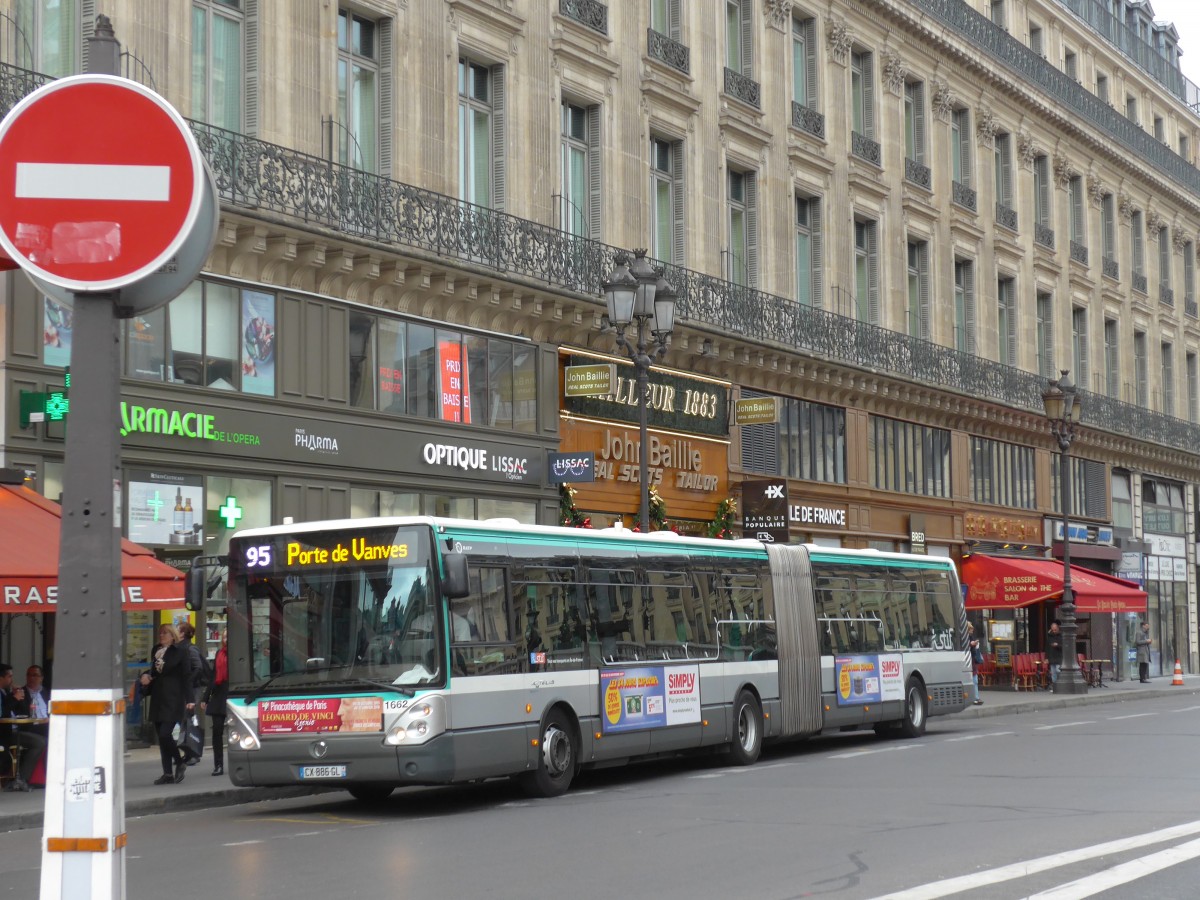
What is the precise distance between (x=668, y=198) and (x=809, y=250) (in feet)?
18.6

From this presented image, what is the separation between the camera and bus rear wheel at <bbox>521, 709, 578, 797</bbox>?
1695cm

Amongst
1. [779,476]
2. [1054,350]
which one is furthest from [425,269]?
[1054,350]

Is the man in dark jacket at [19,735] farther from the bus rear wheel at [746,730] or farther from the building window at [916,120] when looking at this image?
the building window at [916,120]

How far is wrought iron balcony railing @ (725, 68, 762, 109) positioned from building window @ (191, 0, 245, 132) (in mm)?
13108

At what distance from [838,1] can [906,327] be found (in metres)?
7.87


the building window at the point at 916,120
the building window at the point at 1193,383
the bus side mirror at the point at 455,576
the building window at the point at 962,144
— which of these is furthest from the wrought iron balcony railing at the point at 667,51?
the building window at the point at 1193,383

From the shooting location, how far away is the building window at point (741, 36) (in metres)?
35.1

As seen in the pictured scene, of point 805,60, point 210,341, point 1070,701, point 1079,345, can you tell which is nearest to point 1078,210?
Result: point 1079,345

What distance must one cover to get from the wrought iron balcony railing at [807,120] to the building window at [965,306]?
808 centimetres

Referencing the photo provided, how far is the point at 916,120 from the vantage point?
4231cm

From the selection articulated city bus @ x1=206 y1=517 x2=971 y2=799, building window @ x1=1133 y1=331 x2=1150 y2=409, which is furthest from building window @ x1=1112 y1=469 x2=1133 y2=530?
articulated city bus @ x1=206 y1=517 x2=971 y2=799

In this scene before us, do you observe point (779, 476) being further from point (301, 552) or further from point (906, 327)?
point (301, 552)

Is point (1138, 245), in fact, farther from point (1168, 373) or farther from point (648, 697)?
point (648, 697)

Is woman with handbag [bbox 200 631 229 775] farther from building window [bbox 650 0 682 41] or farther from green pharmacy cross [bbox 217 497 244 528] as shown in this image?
building window [bbox 650 0 682 41]
